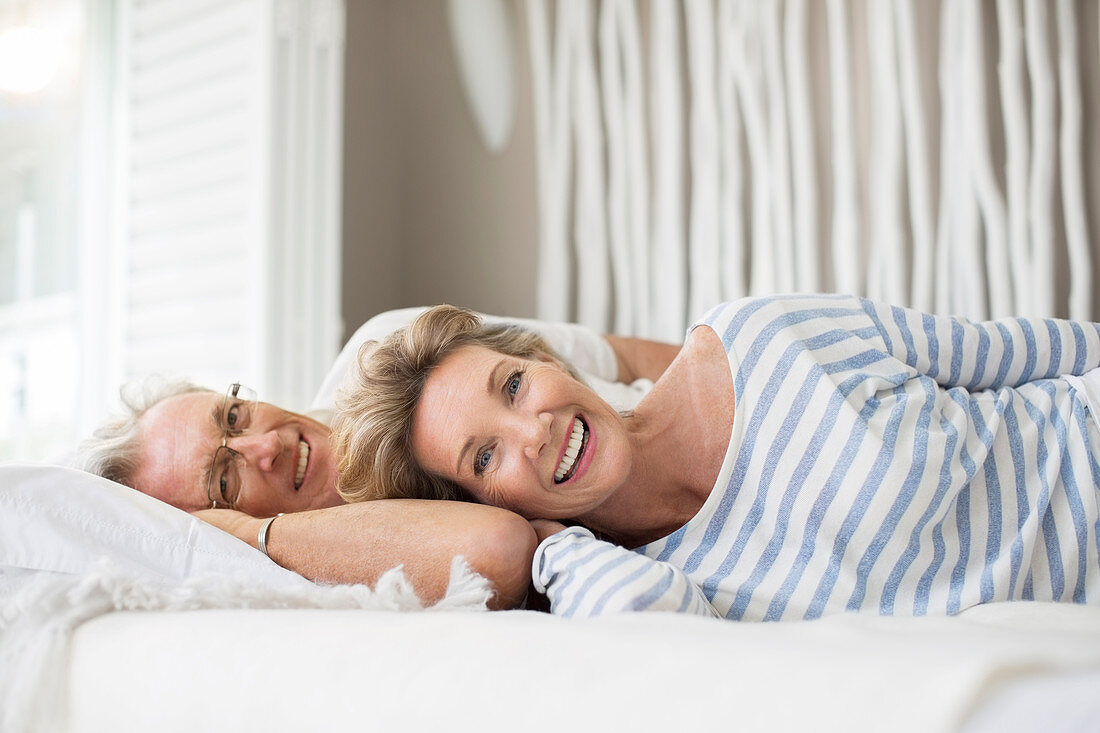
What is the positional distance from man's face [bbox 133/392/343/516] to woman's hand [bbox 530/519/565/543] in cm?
46

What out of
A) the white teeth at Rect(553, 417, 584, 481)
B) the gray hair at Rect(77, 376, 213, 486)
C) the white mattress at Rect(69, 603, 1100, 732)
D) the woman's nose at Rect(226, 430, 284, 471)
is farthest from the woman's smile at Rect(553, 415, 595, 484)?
the gray hair at Rect(77, 376, 213, 486)

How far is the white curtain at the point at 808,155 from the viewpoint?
208 centimetres

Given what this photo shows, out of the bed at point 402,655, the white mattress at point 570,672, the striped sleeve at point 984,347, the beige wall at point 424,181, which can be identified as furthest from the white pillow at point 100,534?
the beige wall at point 424,181

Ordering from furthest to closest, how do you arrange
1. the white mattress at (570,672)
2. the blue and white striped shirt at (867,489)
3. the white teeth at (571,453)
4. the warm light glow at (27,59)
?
the warm light glow at (27,59) < the white teeth at (571,453) < the blue and white striped shirt at (867,489) < the white mattress at (570,672)

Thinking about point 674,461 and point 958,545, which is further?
point 674,461

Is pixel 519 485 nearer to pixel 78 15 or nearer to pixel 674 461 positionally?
pixel 674 461

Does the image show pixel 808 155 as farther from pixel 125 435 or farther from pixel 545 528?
pixel 125 435

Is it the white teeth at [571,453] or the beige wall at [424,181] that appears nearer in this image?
the white teeth at [571,453]

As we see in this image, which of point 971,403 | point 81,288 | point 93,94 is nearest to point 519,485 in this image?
point 971,403

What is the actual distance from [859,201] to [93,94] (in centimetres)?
214

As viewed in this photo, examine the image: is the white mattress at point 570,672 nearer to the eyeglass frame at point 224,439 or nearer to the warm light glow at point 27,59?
the eyeglass frame at point 224,439

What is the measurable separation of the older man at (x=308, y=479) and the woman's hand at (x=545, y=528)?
0.06 meters

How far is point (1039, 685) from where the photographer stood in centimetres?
54

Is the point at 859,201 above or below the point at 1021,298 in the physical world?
above
